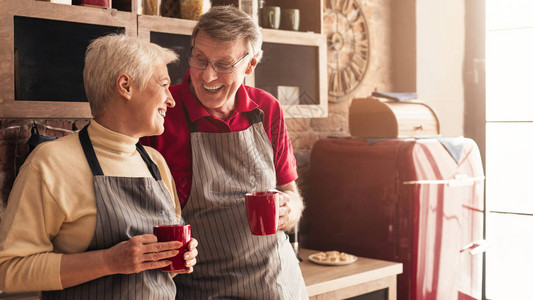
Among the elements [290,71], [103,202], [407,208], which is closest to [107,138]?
[103,202]

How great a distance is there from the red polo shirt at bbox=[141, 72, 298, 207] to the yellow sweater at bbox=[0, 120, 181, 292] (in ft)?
1.37

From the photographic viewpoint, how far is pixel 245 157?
1945mm

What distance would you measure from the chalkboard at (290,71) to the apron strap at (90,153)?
1.33 metres

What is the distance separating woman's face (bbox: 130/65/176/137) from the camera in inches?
59.6

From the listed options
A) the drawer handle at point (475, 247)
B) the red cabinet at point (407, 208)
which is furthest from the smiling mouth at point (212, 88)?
the drawer handle at point (475, 247)

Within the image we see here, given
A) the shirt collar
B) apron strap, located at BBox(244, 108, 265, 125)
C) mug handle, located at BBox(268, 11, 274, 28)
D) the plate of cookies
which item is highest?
mug handle, located at BBox(268, 11, 274, 28)

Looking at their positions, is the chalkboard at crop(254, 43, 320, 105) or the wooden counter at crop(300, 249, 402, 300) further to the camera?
the chalkboard at crop(254, 43, 320, 105)

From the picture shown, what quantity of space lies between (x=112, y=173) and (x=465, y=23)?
11.2 ft

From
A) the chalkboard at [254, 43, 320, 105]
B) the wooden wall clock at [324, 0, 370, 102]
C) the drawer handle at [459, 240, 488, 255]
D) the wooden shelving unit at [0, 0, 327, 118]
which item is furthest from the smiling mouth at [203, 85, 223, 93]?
the drawer handle at [459, 240, 488, 255]

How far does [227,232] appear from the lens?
1860 millimetres

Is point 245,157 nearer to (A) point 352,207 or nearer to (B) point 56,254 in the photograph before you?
(B) point 56,254

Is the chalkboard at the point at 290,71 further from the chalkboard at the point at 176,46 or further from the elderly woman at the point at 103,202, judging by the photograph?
the elderly woman at the point at 103,202

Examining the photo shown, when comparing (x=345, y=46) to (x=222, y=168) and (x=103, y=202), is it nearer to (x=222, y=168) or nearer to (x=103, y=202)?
(x=222, y=168)

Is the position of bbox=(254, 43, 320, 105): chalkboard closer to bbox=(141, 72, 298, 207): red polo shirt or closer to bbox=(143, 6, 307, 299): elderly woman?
bbox=(141, 72, 298, 207): red polo shirt
